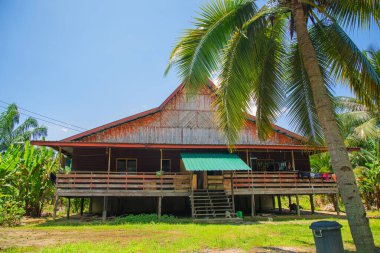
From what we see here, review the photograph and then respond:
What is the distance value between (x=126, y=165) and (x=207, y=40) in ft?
44.1

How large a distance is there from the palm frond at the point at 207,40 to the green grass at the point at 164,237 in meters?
4.97

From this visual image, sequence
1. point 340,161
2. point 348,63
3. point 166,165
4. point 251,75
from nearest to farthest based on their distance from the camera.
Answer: point 340,161, point 348,63, point 251,75, point 166,165

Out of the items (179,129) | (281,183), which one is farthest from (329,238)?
(179,129)

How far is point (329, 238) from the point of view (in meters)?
6.62

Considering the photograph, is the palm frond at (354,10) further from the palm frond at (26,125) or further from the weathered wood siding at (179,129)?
the palm frond at (26,125)

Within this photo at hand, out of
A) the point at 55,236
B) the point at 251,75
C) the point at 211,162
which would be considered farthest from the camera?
the point at 211,162

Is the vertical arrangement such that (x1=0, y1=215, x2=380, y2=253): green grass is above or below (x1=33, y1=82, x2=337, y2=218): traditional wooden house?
below

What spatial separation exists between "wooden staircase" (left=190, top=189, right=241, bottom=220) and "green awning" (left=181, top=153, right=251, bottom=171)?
145cm

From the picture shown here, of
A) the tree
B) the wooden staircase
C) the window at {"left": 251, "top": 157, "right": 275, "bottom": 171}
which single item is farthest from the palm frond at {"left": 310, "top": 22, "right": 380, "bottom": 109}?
the tree

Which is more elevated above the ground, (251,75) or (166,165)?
(251,75)

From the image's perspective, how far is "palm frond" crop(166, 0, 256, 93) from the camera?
23.2ft

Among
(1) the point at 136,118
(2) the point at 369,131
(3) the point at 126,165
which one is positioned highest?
(1) the point at 136,118

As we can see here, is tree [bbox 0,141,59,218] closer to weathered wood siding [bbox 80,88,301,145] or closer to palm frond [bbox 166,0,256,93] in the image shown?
weathered wood siding [bbox 80,88,301,145]

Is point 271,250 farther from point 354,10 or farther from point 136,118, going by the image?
point 136,118
